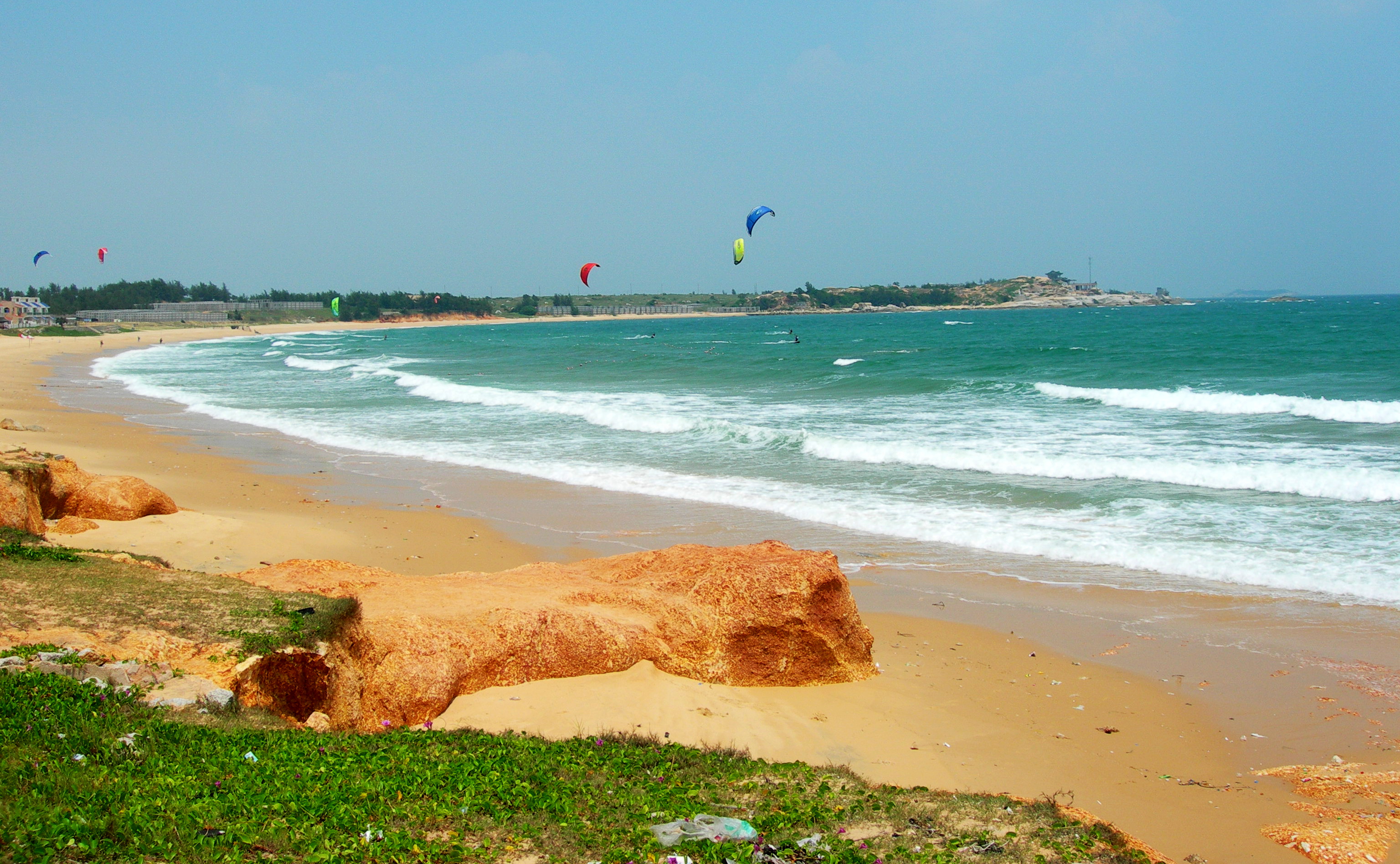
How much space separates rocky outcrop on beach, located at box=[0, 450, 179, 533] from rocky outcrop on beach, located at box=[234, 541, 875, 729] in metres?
3.59

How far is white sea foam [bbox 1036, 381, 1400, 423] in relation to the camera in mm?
21656

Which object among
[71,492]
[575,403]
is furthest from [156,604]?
[575,403]

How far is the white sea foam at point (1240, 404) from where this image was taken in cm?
2166

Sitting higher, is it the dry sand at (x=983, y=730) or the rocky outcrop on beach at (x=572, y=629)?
the rocky outcrop on beach at (x=572, y=629)

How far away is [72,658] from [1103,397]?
2725 centimetres

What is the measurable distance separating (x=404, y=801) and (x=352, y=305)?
16516 cm

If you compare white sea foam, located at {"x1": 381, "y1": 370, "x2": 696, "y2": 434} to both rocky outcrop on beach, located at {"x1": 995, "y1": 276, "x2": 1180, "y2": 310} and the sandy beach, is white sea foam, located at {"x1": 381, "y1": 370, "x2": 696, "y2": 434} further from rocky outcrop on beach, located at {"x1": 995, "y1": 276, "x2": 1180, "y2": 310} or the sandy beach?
rocky outcrop on beach, located at {"x1": 995, "y1": 276, "x2": 1180, "y2": 310}

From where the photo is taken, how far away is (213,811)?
3.58m

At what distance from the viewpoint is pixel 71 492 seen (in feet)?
35.5

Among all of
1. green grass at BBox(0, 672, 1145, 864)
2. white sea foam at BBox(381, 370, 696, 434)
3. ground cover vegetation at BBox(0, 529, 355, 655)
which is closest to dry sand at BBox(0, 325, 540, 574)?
ground cover vegetation at BBox(0, 529, 355, 655)

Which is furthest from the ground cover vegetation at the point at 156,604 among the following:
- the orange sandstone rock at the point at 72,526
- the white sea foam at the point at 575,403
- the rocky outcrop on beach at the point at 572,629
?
the white sea foam at the point at 575,403

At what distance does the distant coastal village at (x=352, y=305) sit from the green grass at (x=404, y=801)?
89476mm

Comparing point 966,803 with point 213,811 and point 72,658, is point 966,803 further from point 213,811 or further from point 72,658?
point 72,658

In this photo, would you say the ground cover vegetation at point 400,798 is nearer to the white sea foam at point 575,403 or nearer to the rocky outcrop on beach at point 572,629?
the rocky outcrop on beach at point 572,629
